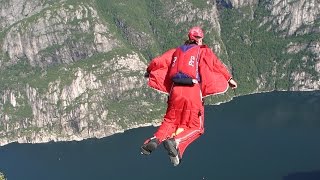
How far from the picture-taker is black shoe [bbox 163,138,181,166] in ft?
34.8

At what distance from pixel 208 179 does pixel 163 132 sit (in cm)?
14345

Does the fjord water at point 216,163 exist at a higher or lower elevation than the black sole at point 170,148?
lower

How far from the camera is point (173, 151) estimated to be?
10656mm

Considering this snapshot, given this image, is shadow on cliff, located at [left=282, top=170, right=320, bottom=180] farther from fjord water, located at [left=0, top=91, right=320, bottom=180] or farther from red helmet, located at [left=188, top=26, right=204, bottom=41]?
red helmet, located at [left=188, top=26, right=204, bottom=41]

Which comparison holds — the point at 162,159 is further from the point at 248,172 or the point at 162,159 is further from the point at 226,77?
the point at 226,77

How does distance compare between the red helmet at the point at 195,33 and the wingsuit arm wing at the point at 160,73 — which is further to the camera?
the wingsuit arm wing at the point at 160,73

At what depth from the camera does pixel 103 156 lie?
195750mm

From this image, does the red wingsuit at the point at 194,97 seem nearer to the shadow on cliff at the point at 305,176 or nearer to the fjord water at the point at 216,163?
the fjord water at the point at 216,163

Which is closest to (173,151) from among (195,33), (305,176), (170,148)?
(170,148)

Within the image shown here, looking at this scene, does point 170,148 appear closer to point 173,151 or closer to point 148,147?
point 173,151

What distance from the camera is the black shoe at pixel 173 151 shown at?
10.6m

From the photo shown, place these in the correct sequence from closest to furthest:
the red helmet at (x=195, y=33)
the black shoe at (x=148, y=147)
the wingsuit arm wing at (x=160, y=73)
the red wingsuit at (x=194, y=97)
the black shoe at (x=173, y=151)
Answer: the black shoe at (x=173, y=151) → the black shoe at (x=148, y=147) → the red wingsuit at (x=194, y=97) → the red helmet at (x=195, y=33) → the wingsuit arm wing at (x=160, y=73)

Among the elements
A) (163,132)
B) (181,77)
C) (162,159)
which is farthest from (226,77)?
(162,159)

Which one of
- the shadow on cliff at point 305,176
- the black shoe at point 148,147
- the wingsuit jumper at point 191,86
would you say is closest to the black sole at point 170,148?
the black shoe at point 148,147
